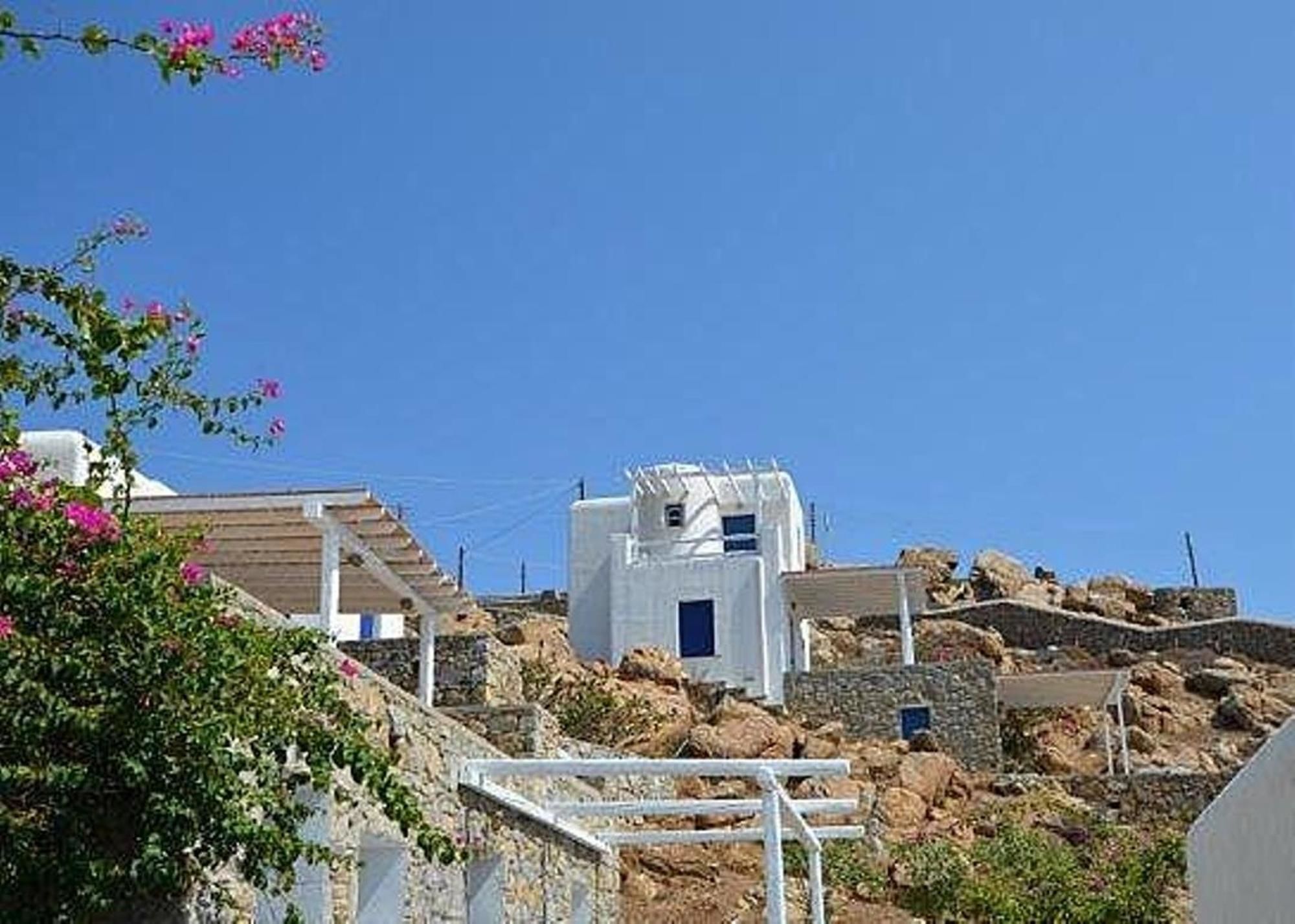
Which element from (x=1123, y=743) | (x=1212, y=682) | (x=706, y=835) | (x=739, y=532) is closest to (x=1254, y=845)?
(x=706, y=835)

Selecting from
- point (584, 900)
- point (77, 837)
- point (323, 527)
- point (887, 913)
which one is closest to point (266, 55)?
point (77, 837)

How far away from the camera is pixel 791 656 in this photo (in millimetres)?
34344

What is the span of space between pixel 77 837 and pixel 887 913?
14220 millimetres

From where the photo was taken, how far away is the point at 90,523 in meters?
8.27

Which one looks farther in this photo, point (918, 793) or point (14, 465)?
point (918, 793)

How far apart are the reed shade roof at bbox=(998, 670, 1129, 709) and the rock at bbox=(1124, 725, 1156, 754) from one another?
180 cm

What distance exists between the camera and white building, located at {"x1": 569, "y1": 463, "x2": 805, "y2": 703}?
110 ft

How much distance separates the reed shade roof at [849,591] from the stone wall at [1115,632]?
34.7ft

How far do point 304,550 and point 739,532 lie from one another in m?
19.2

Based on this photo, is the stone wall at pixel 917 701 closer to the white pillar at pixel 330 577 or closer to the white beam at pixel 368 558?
the white beam at pixel 368 558

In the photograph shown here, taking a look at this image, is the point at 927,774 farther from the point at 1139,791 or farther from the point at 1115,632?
the point at 1115,632

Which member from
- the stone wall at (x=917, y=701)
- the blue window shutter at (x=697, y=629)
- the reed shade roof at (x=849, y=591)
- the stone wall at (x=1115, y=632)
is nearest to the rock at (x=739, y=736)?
the stone wall at (x=917, y=701)

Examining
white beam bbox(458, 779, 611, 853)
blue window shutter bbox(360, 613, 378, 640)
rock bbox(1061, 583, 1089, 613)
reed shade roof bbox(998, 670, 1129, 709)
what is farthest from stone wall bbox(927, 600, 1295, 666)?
white beam bbox(458, 779, 611, 853)

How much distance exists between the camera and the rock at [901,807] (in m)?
24.2
